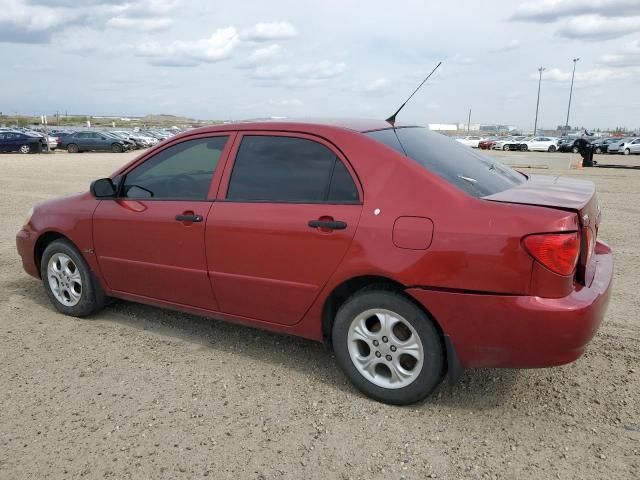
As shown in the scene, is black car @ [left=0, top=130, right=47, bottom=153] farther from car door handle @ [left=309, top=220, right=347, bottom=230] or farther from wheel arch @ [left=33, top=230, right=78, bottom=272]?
car door handle @ [left=309, top=220, right=347, bottom=230]

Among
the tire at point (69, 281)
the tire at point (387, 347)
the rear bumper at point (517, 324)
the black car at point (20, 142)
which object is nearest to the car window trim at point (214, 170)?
the tire at point (69, 281)

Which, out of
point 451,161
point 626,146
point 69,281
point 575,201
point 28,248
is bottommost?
point 69,281

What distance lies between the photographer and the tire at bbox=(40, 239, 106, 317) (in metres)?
4.50

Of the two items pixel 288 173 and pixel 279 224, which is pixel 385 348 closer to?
pixel 279 224

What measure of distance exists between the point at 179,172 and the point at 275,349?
146 centimetres

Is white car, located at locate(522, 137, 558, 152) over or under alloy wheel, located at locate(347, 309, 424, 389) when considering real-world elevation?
over

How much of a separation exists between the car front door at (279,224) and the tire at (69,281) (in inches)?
55.3

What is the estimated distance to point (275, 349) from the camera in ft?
13.1

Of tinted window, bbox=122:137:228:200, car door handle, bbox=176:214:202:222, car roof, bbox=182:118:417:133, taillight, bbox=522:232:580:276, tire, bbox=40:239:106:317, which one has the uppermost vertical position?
car roof, bbox=182:118:417:133

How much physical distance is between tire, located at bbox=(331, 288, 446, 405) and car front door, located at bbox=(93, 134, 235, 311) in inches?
42.2

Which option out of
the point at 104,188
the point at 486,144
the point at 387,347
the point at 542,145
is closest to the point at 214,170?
the point at 104,188

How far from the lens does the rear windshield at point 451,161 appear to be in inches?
123

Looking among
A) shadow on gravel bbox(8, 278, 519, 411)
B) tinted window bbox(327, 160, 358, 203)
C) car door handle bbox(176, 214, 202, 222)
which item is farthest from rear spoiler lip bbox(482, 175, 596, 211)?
car door handle bbox(176, 214, 202, 222)

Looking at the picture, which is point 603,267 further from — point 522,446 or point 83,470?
point 83,470
